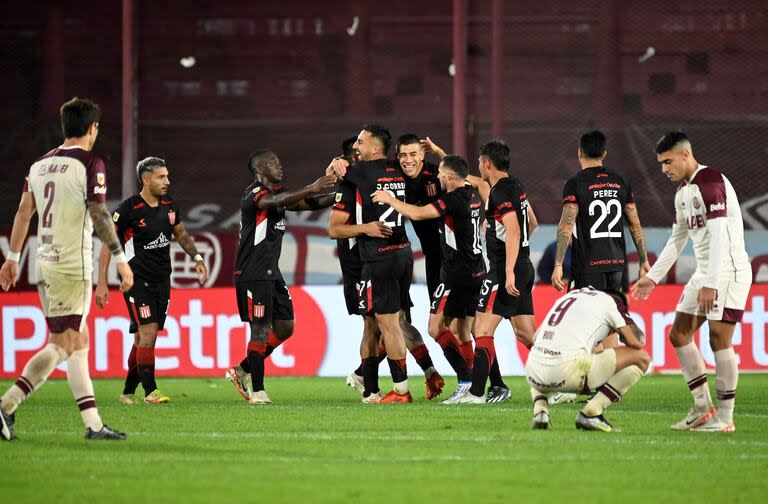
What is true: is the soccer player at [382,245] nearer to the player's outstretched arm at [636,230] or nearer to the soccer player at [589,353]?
the player's outstretched arm at [636,230]

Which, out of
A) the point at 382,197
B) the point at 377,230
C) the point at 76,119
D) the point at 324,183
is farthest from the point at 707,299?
the point at 76,119

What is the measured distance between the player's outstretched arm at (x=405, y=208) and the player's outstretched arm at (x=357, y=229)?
0.60ft

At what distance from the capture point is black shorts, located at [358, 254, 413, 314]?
399 inches

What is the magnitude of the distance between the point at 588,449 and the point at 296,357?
312 inches

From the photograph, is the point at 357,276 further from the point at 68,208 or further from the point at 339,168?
the point at 68,208

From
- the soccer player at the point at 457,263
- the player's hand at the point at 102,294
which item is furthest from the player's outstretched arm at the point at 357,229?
the player's hand at the point at 102,294

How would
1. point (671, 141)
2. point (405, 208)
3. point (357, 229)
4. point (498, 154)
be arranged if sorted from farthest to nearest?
1. point (498, 154)
2. point (357, 229)
3. point (405, 208)
4. point (671, 141)

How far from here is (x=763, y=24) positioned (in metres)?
20.9

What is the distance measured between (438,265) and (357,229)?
4.55 feet

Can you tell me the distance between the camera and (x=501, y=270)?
33.5 ft

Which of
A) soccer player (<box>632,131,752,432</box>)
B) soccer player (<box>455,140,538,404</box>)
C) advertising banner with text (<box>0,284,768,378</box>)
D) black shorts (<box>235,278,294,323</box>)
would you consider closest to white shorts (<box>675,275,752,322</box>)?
soccer player (<box>632,131,752,432</box>)

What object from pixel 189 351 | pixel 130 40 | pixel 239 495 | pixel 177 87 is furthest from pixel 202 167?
pixel 239 495

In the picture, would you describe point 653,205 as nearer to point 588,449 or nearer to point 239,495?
point 588,449

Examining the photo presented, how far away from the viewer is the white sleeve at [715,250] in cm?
771
